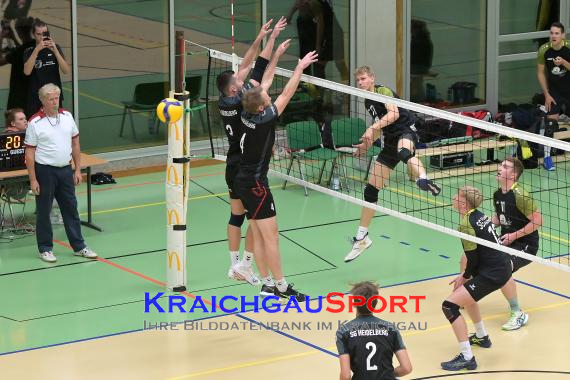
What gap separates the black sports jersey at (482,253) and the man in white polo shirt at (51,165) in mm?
5187

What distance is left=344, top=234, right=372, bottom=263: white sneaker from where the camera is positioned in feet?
47.1

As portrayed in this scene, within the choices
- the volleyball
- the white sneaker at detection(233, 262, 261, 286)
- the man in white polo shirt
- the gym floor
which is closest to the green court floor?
the gym floor

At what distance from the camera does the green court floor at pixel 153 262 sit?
13.0 metres

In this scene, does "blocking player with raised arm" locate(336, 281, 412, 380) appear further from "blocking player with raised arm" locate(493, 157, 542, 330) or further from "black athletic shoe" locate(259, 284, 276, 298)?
"black athletic shoe" locate(259, 284, 276, 298)

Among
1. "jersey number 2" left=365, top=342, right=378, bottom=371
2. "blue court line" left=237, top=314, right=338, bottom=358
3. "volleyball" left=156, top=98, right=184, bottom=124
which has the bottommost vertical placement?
"blue court line" left=237, top=314, right=338, bottom=358

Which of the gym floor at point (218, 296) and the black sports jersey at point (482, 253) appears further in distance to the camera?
the black sports jersey at point (482, 253)

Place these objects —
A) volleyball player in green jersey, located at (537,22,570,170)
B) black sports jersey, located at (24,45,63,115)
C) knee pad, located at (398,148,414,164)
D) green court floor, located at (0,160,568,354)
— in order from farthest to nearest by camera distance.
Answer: volleyball player in green jersey, located at (537,22,570,170), black sports jersey, located at (24,45,63,115), knee pad, located at (398,148,414,164), green court floor, located at (0,160,568,354)

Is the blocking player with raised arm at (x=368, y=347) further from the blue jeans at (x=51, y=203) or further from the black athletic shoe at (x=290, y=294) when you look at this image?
the blue jeans at (x=51, y=203)

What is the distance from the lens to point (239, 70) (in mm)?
13375

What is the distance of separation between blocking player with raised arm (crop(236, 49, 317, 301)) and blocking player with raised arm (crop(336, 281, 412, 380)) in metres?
3.33

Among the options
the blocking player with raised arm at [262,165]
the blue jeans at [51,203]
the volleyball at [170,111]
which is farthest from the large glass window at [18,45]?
the blocking player with raised arm at [262,165]

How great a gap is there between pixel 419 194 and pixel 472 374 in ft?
21.6

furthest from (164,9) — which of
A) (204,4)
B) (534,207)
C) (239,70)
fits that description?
(534,207)

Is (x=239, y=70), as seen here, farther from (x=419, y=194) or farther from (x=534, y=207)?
(x=419, y=194)
